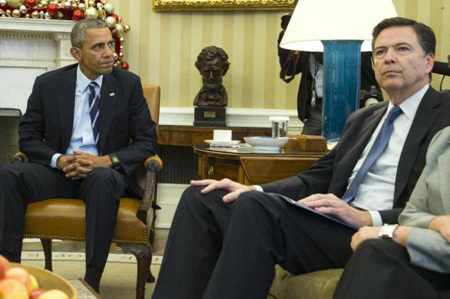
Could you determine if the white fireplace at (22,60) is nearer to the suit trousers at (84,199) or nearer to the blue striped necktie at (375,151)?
the suit trousers at (84,199)

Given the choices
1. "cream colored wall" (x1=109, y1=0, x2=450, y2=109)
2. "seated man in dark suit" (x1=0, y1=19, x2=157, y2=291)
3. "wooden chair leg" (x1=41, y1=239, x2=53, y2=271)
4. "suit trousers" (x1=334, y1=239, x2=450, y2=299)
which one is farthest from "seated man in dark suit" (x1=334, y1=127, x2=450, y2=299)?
"cream colored wall" (x1=109, y1=0, x2=450, y2=109)

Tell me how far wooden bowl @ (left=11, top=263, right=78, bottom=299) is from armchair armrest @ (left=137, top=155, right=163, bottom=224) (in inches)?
64.7

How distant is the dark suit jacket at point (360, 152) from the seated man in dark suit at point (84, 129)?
1.05 m

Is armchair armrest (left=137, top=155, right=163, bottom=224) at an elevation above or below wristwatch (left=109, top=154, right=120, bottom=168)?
below

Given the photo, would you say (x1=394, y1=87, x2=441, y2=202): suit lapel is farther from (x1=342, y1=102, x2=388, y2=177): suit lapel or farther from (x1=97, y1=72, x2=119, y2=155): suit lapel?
(x1=97, y1=72, x2=119, y2=155): suit lapel

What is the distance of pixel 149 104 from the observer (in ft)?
13.6

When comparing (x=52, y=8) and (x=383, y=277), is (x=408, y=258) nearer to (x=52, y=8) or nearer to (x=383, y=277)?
(x=383, y=277)

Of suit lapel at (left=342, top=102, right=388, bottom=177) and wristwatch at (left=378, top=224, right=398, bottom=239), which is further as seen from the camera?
suit lapel at (left=342, top=102, right=388, bottom=177)

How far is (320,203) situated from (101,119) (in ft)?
5.54

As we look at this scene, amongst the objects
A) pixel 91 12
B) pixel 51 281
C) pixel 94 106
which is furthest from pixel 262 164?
pixel 91 12

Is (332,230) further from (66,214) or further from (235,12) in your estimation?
(235,12)

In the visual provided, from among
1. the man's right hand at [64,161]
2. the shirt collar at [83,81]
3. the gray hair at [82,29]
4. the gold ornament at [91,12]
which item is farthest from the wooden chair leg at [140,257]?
the gold ornament at [91,12]

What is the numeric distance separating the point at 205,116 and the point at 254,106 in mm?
540

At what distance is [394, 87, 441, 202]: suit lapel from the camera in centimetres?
248
